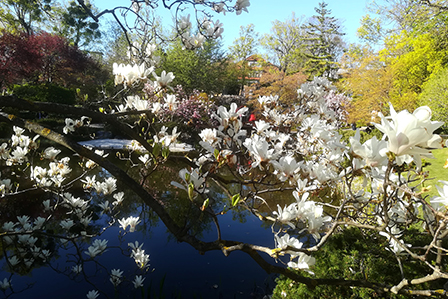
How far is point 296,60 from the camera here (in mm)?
22844

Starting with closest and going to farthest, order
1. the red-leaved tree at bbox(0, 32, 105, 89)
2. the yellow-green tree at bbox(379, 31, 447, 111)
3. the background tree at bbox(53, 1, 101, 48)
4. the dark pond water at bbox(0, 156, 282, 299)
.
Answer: the dark pond water at bbox(0, 156, 282, 299), the yellow-green tree at bbox(379, 31, 447, 111), the red-leaved tree at bbox(0, 32, 105, 89), the background tree at bbox(53, 1, 101, 48)

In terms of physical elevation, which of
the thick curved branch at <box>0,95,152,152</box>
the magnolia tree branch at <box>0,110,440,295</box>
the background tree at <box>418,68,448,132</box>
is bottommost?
the magnolia tree branch at <box>0,110,440,295</box>

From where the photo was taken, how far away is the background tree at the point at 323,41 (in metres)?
22.3

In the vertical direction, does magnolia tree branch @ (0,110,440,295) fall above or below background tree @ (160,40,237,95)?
below

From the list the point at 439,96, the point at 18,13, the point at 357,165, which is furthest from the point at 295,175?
the point at 18,13

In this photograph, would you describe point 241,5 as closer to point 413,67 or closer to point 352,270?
point 352,270

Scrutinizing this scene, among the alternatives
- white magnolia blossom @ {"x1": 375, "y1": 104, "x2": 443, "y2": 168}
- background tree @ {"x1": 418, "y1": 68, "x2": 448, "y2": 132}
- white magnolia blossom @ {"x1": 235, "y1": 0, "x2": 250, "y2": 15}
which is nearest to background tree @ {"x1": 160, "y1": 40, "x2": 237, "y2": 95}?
background tree @ {"x1": 418, "y1": 68, "x2": 448, "y2": 132}

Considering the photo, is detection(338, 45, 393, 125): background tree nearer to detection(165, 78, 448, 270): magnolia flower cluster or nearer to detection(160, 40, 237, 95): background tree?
detection(160, 40, 237, 95): background tree

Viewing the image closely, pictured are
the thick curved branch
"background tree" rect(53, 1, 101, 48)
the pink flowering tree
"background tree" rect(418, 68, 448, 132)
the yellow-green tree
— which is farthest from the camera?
"background tree" rect(53, 1, 101, 48)

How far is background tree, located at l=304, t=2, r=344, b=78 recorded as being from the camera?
22.3 metres

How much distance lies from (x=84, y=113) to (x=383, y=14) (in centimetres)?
1963

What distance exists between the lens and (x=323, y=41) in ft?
76.3

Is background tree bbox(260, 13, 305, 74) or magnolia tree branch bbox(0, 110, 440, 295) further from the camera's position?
background tree bbox(260, 13, 305, 74)

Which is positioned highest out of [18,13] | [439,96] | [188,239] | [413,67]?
Result: [18,13]
